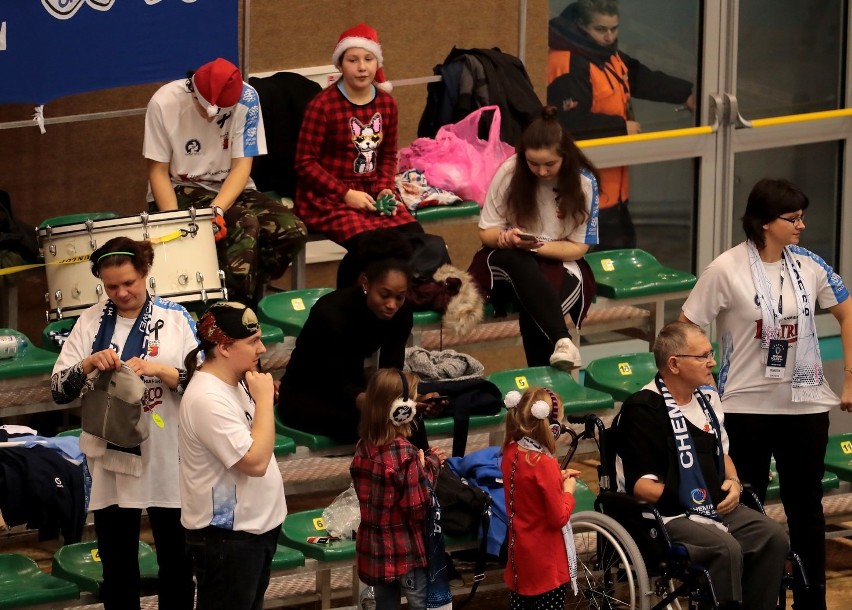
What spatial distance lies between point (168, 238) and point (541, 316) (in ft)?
5.33

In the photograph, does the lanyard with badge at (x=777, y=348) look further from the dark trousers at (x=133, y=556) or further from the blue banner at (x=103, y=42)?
the blue banner at (x=103, y=42)

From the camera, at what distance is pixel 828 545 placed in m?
7.23

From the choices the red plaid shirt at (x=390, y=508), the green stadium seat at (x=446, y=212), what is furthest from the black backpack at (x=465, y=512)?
the green stadium seat at (x=446, y=212)

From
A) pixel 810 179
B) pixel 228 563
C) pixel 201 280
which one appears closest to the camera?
pixel 228 563

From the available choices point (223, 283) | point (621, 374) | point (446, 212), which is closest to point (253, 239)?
point (223, 283)

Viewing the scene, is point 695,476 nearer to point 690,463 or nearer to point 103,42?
point 690,463

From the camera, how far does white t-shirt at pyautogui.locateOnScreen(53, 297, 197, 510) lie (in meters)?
4.96

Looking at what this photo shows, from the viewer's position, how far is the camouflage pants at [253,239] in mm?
6574

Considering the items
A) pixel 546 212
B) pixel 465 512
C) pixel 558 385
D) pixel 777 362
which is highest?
pixel 546 212

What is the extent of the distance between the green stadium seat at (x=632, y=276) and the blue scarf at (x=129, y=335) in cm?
313

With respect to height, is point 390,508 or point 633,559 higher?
point 390,508

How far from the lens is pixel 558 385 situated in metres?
6.76

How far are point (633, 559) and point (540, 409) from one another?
2.18ft

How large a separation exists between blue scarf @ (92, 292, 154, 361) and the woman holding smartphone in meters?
2.18
